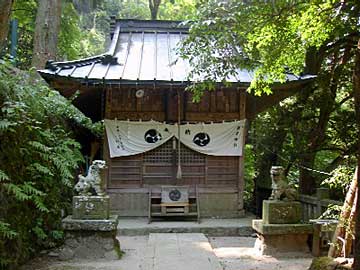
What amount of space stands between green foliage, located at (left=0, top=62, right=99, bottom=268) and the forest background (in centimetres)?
2

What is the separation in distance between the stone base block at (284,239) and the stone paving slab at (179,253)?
942mm

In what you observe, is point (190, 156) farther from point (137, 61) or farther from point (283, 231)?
point (283, 231)

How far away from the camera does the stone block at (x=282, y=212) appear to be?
267 inches

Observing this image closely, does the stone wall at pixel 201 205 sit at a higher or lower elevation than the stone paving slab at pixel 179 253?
higher

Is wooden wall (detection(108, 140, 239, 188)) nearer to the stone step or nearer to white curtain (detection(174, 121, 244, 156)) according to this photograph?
white curtain (detection(174, 121, 244, 156))

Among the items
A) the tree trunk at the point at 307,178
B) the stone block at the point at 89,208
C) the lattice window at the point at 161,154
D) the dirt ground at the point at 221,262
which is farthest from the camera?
the tree trunk at the point at 307,178

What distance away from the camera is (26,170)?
5.87m

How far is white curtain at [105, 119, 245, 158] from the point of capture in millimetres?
9930

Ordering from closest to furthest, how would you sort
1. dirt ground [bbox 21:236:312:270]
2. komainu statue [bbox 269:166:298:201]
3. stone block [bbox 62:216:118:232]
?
dirt ground [bbox 21:236:312:270]
stone block [bbox 62:216:118:232]
komainu statue [bbox 269:166:298:201]

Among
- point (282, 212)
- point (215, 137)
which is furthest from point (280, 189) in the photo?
point (215, 137)

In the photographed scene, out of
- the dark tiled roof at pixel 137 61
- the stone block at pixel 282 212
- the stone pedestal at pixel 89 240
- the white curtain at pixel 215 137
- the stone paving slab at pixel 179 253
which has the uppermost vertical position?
the dark tiled roof at pixel 137 61

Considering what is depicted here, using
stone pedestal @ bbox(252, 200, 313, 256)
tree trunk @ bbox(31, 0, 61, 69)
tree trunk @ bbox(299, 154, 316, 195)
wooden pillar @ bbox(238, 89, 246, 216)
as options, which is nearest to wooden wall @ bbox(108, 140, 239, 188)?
wooden pillar @ bbox(238, 89, 246, 216)

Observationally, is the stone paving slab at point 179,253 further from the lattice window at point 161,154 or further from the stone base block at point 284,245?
the lattice window at point 161,154

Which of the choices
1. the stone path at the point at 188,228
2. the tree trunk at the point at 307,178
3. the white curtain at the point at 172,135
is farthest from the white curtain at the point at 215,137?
the tree trunk at the point at 307,178
